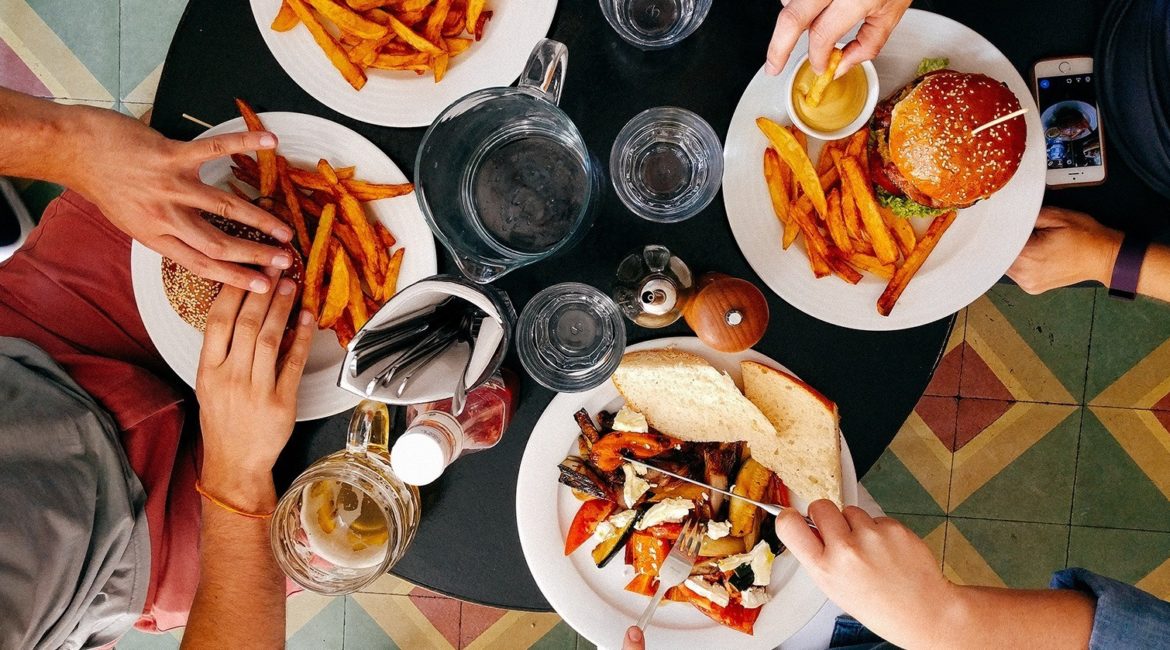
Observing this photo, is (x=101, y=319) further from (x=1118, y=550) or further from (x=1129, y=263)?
(x=1118, y=550)

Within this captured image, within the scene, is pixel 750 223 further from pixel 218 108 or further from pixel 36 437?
pixel 36 437

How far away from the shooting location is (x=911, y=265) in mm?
1497

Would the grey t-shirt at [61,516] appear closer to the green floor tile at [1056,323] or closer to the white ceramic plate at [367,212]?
the white ceramic plate at [367,212]

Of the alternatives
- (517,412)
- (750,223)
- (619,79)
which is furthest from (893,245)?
(517,412)

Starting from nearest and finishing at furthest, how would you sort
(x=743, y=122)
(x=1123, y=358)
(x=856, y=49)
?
(x=856, y=49)
(x=743, y=122)
(x=1123, y=358)

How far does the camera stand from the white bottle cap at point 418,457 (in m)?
1.24

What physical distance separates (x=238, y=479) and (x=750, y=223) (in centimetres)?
118

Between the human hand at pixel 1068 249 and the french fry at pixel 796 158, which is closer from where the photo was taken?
the french fry at pixel 796 158

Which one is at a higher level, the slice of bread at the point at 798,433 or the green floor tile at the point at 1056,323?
the slice of bread at the point at 798,433

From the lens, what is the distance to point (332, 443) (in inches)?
65.6

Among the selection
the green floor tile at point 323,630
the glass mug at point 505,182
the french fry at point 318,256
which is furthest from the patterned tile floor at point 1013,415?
the glass mug at point 505,182

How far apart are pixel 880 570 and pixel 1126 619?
0.42 meters

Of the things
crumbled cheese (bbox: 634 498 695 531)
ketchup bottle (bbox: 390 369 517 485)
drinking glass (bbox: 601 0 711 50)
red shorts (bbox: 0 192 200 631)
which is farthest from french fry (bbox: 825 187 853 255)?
red shorts (bbox: 0 192 200 631)

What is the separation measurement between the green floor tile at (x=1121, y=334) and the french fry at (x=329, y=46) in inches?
96.1
